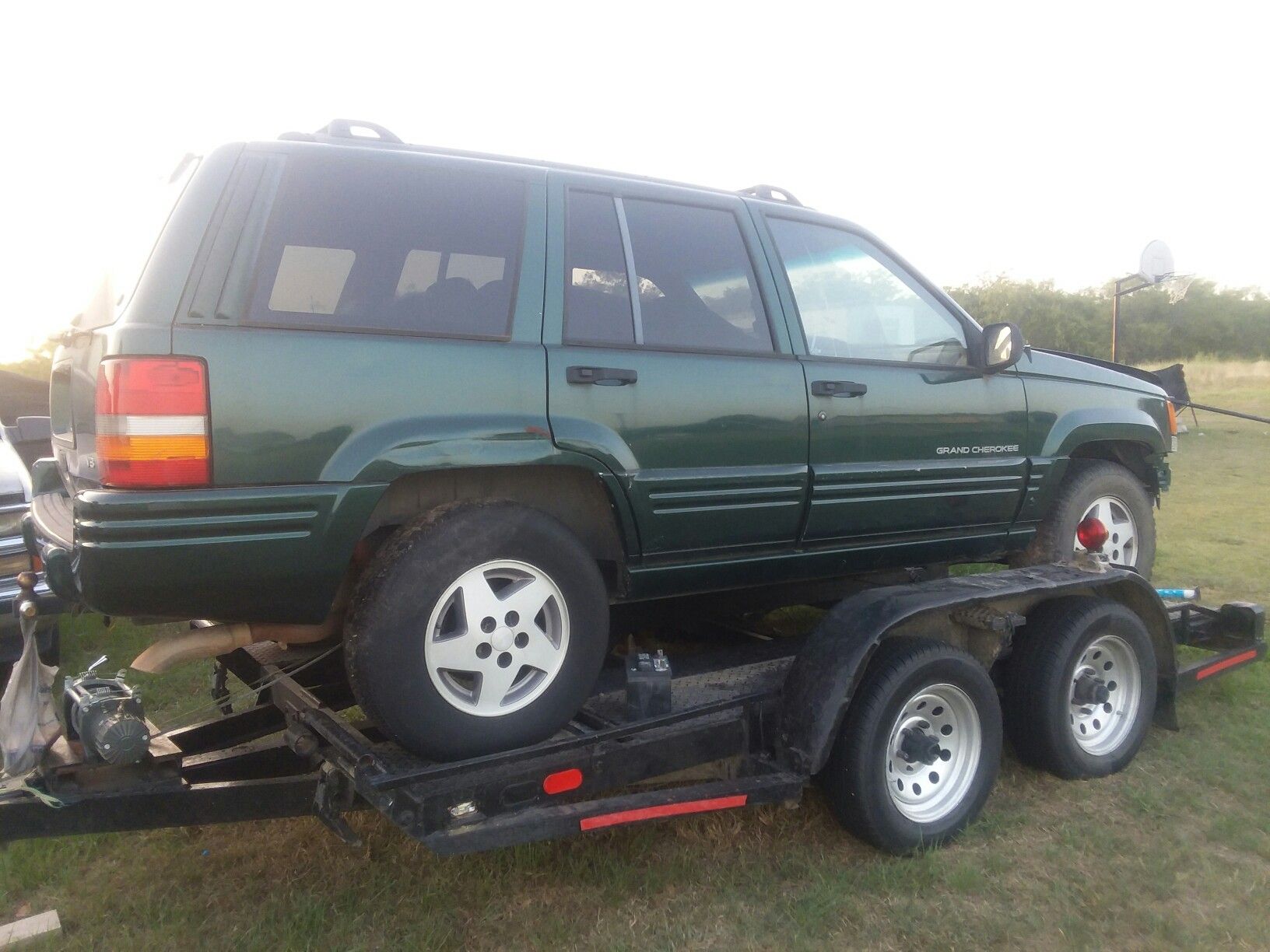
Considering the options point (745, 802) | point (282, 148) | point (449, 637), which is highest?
point (282, 148)

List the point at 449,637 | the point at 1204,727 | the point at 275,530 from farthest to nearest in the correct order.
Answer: the point at 1204,727 < the point at 449,637 < the point at 275,530

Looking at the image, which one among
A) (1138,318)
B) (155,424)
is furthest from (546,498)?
(1138,318)

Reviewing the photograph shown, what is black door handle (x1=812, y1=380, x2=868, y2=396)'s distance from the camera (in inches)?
139

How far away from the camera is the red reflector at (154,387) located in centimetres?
240

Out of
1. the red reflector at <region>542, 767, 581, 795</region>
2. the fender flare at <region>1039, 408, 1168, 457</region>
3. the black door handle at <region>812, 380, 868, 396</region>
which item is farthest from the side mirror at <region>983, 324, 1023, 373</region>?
the red reflector at <region>542, 767, 581, 795</region>

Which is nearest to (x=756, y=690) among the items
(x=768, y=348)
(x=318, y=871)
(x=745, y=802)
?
(x=745, y=802)

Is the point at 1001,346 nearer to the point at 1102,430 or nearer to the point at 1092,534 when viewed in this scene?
the point at 1102,430

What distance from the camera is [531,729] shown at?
2.83 meters

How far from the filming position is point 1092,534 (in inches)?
175

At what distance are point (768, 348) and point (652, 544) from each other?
0.84 meters

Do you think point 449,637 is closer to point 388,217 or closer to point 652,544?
point 652,544

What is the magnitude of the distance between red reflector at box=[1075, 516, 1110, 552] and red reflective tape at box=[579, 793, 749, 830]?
2339 mm

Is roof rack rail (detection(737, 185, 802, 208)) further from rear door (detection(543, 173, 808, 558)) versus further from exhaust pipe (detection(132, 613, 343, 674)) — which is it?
exhaust pipe (detection(132, 613, 343, 674))

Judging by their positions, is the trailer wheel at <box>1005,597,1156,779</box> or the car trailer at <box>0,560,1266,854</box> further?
the trailer wheel at <box>1005,597,1156,779</box>
